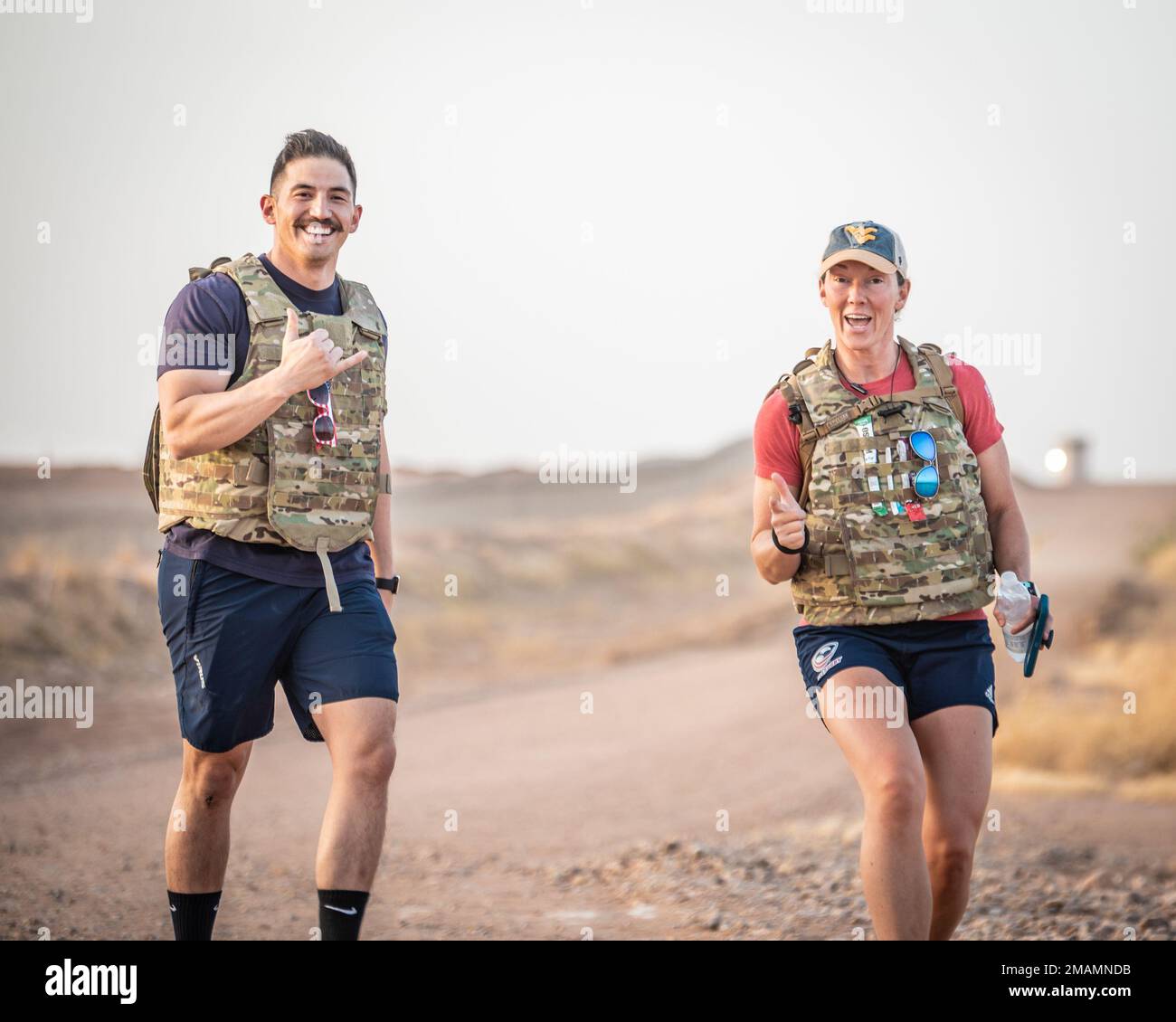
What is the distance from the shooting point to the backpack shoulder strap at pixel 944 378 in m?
4.28

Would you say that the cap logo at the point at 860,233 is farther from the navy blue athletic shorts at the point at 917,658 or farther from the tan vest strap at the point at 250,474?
the tan vest strap at the point at 250,474

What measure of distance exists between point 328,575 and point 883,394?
1.79 m

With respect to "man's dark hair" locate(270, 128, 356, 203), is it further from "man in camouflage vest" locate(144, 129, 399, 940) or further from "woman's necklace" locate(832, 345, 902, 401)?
"woman's necklace" locate(832, 345, 902, 401)

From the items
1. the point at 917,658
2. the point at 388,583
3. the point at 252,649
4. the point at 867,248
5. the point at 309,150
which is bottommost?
the point at 917,658

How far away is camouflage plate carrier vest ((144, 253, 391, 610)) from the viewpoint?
13.2ft

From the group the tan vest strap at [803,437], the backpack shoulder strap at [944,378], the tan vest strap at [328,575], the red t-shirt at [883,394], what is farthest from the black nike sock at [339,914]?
the backpack shoulder strap at [944,378]

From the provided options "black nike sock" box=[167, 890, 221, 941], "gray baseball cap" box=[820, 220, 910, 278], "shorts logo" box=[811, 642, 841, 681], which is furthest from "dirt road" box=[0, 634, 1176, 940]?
"gray baseball cap" box=[820, 220, 910, 278]

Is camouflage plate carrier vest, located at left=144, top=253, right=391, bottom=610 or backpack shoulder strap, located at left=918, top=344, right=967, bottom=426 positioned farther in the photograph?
backpack shoulder strap, located at left=918, top=344, right=967, bottom=426

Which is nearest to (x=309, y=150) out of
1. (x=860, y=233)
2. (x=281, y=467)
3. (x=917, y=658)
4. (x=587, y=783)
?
(x=281, y=467)

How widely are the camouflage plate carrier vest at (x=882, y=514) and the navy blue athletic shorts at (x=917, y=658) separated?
54mm

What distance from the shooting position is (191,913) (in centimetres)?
414

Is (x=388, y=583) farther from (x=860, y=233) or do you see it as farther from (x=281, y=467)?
(x=860, y=233)

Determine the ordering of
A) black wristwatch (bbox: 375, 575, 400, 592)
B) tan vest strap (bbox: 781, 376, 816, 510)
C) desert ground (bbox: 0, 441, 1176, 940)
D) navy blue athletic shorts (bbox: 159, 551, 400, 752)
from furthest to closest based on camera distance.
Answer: desert ground (bbox: 0, 441, 1176, 940) → black wristwatch (bbox: 375, 575, 400, 592) → tan vest strap (bbox: 781, 376, 816, 510) → navy blue athletic shorts (bbox: 159, 551, 400, 752)

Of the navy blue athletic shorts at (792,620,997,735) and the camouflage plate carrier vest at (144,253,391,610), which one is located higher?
Answer: the camouflage plate carrier vest at (144,253,391,610)
